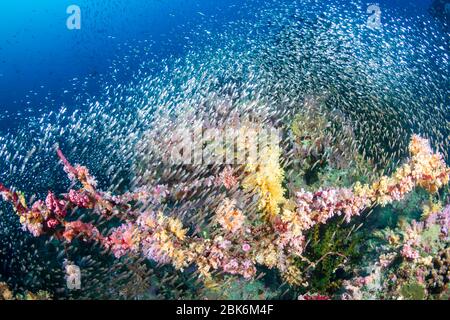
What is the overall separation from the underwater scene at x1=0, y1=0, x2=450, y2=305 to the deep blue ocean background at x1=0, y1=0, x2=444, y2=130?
100 ft

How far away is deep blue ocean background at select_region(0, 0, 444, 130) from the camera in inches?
1626

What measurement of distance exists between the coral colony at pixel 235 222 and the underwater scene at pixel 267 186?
2 cm

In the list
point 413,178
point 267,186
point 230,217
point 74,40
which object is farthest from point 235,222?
point 74,40

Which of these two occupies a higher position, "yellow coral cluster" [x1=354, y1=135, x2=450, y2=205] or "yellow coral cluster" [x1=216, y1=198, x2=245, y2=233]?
"yellow coral cluster" [x1=354, y1=135, x2=450, y2=205]

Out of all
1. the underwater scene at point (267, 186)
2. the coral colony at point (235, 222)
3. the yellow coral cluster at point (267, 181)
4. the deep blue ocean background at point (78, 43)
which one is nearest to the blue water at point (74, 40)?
the deep blue ocean background at point (78, 43)

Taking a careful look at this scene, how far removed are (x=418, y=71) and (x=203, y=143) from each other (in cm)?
494

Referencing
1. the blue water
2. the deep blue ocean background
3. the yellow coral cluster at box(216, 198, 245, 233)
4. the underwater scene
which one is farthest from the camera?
the blue water

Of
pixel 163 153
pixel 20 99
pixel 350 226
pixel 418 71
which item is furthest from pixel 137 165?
pixel 20 99

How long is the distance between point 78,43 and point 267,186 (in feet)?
226

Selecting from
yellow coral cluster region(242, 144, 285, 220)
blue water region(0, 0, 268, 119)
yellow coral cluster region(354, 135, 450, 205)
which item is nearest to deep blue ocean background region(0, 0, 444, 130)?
blue water region(0, 0, 268, 119)

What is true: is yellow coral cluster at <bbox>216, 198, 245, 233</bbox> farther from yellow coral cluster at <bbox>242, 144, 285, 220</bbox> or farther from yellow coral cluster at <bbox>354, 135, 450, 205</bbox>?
yellow coral cluster at <bbox>354, 135, 450, 205</bbox>

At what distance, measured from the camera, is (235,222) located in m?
5.34

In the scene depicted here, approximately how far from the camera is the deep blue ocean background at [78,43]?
4131 centimetres
